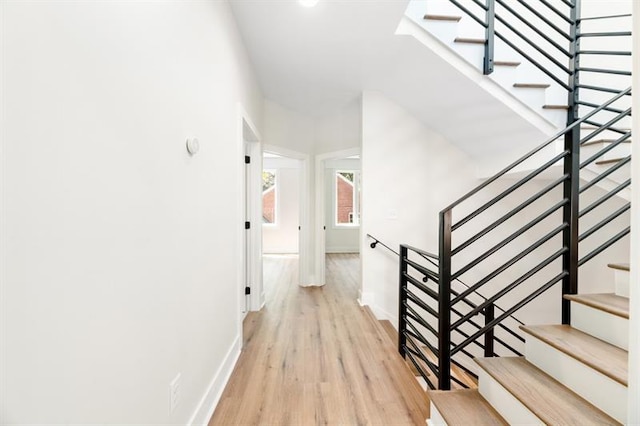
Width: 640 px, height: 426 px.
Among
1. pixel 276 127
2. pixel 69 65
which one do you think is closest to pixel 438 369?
pixel 69 65

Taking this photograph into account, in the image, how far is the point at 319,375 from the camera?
78.6 inches

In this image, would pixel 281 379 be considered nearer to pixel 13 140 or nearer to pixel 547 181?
pixel 13 140

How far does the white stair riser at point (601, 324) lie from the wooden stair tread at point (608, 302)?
0.10 feet

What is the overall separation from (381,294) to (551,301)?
1956mm

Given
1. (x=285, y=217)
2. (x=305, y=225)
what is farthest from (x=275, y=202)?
(x=305, y=225)

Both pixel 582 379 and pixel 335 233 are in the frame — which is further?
pixel 335 233

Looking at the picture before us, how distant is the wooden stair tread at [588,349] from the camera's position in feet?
3.68

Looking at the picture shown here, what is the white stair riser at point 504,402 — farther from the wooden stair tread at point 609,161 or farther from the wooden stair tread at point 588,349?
the wooden stair tread at point 609,161

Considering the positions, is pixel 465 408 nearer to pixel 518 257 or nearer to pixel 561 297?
pixel 518 257

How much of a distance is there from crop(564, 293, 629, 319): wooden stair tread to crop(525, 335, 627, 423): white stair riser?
305mm

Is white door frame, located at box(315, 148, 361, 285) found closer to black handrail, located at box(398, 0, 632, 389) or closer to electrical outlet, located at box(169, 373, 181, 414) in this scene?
black handrail, located at box(398, 0, 632, 389)

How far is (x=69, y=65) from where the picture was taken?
67 cm

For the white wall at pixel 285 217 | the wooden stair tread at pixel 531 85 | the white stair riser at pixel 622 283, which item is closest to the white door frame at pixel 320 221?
the wooden stair tread at pixel 531 85

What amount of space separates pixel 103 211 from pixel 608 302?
2.19 m
